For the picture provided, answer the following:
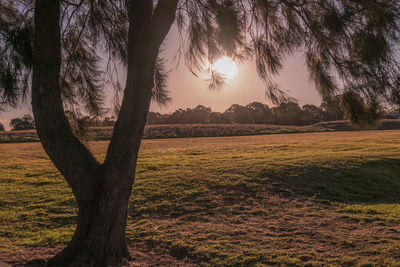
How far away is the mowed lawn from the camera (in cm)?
414

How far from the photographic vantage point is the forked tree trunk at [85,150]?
353cm

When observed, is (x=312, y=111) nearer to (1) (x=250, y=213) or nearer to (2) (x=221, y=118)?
(1) (x=250, y=213)

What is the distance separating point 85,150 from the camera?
147 inches

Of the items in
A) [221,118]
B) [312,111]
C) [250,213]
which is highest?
[221,118]

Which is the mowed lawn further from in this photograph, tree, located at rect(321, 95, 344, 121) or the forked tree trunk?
tree, located at rect(321, 95, 344, 121)

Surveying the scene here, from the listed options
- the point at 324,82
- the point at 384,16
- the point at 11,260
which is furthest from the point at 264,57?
the point at 11,260

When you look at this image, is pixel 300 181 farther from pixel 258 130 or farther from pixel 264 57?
pixel 258 130

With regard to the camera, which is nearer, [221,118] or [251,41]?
[251,41]

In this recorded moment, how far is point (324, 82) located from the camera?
4.07 metres

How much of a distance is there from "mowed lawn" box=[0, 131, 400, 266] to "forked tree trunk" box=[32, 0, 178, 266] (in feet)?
4.02

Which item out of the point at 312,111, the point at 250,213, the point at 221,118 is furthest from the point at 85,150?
the point at 221,118

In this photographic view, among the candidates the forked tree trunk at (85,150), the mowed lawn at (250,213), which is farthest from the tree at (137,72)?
the mowed lawn at (250,213)

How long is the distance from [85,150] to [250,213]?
3.79 metres

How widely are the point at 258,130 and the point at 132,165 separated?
1319 inches
